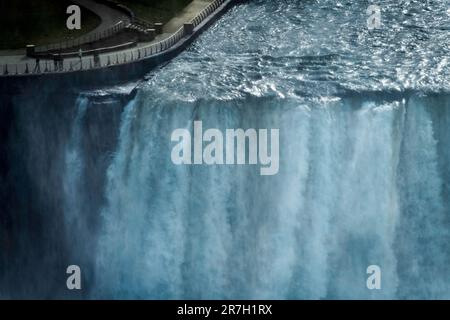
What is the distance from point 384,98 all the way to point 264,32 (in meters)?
12.9

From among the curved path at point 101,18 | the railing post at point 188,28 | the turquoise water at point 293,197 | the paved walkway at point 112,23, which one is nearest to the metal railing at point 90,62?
the paved walkway at point 112,23

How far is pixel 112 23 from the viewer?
57656 millimetres

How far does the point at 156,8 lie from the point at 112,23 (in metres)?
4.45

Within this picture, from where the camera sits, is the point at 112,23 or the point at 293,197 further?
the point at 112,23

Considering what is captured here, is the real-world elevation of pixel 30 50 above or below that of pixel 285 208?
above

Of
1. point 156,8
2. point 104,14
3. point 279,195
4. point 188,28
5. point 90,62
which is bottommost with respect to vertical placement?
point 279,195

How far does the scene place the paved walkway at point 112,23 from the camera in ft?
174

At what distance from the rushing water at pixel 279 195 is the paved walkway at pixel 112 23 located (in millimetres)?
3043

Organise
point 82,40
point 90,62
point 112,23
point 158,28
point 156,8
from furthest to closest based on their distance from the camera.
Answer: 1. point 156,8
2. point 158,28
3. point 112,23
4. point 82,40
5. point 90,62

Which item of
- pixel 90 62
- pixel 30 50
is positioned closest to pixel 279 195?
pixel 90 62

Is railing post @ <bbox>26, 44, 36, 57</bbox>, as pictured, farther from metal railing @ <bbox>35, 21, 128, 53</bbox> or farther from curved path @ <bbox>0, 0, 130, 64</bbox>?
metal railing @ <bbox>35, 21, 128, 53</bbox>

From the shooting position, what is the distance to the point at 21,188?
52.1 metres

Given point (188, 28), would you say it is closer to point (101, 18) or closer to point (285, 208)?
point (101, 18)
